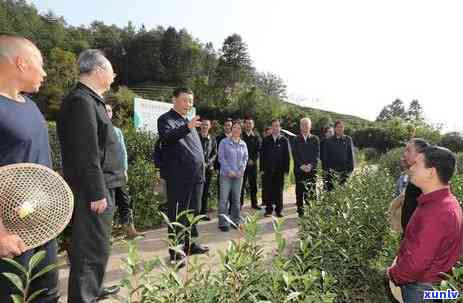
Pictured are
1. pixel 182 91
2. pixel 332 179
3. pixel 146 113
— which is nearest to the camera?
pixel 182 91

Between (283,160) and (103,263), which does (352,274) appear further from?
(283,160)

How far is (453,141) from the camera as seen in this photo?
24.1 metres

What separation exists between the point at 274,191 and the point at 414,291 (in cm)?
584

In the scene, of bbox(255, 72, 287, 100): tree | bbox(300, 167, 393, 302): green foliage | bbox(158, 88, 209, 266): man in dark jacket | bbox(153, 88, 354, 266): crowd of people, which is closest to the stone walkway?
bbox(153, 88, 354, 266): crowd of people

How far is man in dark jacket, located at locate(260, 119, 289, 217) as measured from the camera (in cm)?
884

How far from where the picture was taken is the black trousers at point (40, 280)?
2.53 m

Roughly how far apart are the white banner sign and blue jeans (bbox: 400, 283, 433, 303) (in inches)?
294

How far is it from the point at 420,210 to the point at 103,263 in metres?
2.39

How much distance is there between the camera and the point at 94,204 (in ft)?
10.5

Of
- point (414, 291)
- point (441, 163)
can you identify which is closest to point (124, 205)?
point (414, 291)

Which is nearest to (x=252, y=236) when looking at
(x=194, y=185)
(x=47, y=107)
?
(x=194, y=185)

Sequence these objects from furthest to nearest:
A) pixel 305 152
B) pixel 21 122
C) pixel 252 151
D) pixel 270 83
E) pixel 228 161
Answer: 1. pixel 270 83
2. pixel 252 151
3. pixel 305 152
4. pixel 228 161
5. pixel 21 122

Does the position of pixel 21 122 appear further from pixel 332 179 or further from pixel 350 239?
pixel 332 179

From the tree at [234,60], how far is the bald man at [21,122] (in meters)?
74.5
